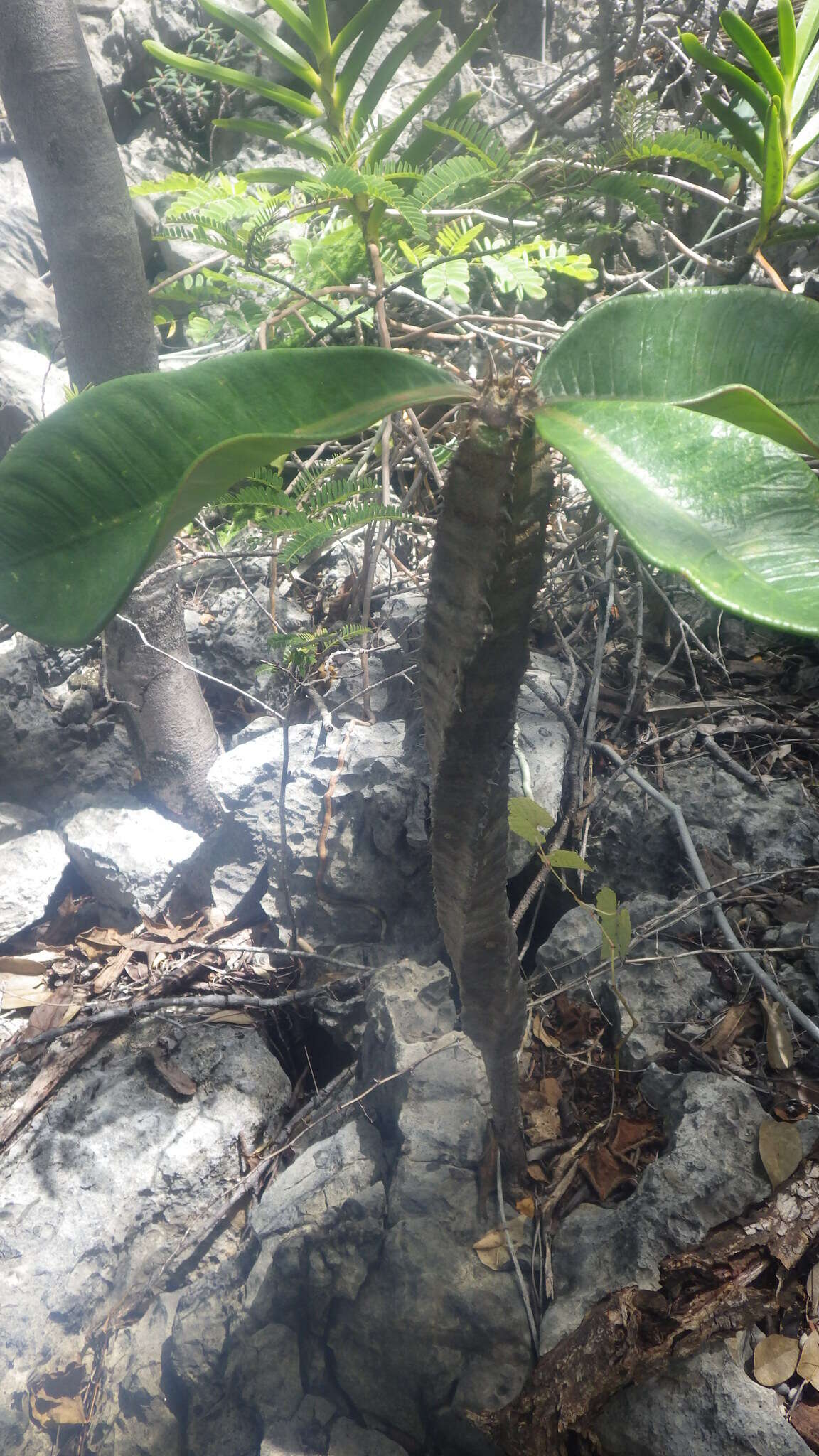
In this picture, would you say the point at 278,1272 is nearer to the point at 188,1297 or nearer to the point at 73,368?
the point at 188,1297

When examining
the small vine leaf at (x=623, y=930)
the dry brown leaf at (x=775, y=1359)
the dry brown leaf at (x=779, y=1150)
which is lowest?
the dry brown leaf at (x=775, y=1359)

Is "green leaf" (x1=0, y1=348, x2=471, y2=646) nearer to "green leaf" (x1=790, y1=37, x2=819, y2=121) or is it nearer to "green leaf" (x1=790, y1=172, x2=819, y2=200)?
"green leaf" (x1=790, y1=172, x2=819, y2=200)

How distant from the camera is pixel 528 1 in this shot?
338 cm

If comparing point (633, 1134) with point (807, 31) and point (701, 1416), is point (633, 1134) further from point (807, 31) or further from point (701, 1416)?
point (807, 31)

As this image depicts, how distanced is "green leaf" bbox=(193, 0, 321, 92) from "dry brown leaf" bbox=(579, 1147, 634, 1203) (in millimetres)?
2291

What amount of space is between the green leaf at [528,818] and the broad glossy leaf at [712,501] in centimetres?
98

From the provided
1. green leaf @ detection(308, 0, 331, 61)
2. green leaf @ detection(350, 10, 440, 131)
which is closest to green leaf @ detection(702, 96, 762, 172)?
green leaf @ detection(350, 10, 440, 131)

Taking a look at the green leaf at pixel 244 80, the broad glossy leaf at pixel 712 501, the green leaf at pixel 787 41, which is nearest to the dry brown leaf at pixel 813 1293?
the broad glossy leaf at pixel 712 501

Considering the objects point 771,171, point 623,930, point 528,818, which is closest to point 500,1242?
point 623,930

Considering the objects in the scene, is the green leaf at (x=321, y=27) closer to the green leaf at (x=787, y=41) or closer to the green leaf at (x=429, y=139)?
the green leaf at (x=429, y=139)

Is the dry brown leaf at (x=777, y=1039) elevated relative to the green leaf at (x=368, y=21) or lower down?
lower down

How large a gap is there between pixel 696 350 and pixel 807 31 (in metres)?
1.44

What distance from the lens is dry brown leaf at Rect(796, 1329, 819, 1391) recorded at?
1.12 metres

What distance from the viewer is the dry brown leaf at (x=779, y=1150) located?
128 centimetres
